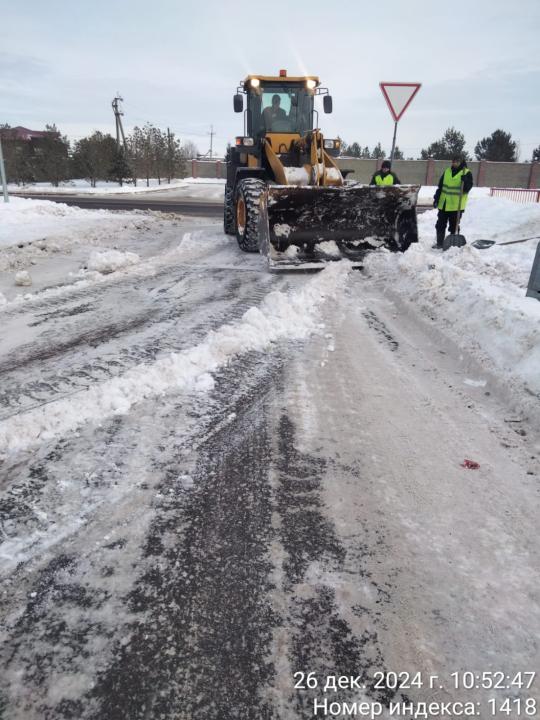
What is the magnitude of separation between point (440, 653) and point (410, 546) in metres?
0.46

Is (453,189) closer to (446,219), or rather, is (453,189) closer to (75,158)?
(446,219)

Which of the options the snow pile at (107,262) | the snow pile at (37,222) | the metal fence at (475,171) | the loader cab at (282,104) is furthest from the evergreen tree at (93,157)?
the snow pile at (107,262)

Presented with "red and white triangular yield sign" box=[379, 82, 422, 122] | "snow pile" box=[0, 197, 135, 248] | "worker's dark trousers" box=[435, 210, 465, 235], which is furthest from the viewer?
"snow pile" box=[0, 197, 135, 248]

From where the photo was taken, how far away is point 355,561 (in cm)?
186

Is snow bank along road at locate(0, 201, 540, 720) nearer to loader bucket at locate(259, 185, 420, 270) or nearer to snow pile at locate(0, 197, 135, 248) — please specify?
loader bucket at locate(259, 185, 420, 270)

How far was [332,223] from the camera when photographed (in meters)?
7.44

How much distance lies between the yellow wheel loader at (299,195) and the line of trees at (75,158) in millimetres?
31323

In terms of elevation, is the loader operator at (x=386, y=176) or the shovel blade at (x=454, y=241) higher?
the loader operator at (x=386, y=176)

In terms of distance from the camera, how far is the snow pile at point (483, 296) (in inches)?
144

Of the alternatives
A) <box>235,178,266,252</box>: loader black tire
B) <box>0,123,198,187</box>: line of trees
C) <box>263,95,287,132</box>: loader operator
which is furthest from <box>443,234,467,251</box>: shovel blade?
<box>0,123,198,187</box>: line of trees

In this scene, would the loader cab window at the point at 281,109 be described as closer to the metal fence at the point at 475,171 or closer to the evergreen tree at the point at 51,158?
the evergreen tree at the point at 51,158

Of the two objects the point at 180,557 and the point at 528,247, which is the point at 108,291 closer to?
the point at 180,557

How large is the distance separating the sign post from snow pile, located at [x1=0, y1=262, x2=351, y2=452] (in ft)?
14.6

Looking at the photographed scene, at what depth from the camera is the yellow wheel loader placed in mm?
7109
